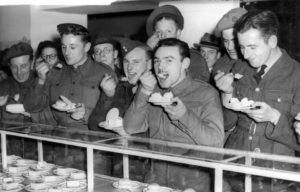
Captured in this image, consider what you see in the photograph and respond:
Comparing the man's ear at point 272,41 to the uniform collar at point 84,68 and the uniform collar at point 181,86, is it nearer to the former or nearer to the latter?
the uniform collar at point 181,86

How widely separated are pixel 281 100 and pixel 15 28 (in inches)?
219

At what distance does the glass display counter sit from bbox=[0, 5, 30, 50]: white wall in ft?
14.2

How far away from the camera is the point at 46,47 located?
4.45m

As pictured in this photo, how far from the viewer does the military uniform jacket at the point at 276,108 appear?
7.39 ft

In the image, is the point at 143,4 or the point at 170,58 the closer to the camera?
the point at 170,58

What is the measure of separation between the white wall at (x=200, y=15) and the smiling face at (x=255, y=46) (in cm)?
252

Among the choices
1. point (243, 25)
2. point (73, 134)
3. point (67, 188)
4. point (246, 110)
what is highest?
point (243, 25)

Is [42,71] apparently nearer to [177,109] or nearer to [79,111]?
[79,111]

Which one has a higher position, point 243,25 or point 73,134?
point 243,25

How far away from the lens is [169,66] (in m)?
2.56

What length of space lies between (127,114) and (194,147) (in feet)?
2.26

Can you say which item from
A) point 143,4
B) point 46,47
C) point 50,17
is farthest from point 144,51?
point 50,17

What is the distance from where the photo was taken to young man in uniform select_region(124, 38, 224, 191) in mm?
2316

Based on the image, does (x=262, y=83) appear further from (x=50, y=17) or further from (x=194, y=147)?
(x=50, y=17)
